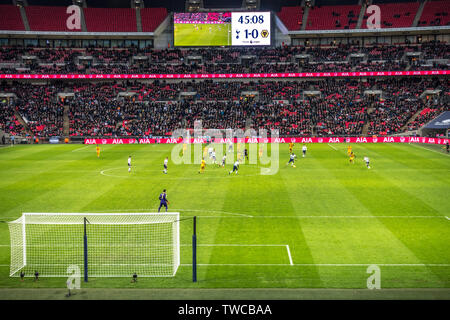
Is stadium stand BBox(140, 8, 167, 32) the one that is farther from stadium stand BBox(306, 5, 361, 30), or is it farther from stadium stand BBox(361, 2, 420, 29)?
stadium stand BBox(361, 2, 420, 29)

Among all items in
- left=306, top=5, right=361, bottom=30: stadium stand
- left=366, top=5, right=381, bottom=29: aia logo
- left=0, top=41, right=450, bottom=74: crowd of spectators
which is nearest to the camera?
left=0, top=41, right=450, bottom=74: crowd of spectators

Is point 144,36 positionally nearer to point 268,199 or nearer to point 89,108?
point 89,108

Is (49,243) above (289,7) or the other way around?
the other way around

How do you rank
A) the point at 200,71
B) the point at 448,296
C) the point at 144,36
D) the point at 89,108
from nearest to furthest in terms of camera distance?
1. the point at 448,296
2. the point at 89,108
3. the point at 200,71
4. the point at 144,36

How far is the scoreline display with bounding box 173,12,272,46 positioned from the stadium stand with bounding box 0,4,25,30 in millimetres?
27016

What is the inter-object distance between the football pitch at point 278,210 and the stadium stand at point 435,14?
45.8 meters

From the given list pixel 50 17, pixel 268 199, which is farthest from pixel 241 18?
pixel 268 199

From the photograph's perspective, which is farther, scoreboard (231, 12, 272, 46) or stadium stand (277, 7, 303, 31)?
stadium stand (277, 7, 303, 31)

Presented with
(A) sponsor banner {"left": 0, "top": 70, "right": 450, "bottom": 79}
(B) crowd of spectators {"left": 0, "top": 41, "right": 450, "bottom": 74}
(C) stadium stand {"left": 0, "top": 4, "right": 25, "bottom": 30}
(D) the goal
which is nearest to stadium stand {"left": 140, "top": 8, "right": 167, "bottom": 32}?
(B) crowd of spectators {"left": 0, "top": 41, "right": 450, "bottom": 74}

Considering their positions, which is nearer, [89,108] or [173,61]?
[89,108]

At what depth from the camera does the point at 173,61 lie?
277 ft

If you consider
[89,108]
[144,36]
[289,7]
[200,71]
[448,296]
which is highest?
[289,7]

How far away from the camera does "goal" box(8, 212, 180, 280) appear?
15641 millimetres

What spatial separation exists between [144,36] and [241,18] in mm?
18199
